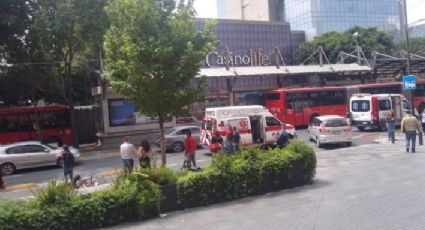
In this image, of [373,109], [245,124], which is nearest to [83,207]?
[245,124]

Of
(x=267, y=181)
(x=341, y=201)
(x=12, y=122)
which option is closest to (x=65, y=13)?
(x=12, y=122)

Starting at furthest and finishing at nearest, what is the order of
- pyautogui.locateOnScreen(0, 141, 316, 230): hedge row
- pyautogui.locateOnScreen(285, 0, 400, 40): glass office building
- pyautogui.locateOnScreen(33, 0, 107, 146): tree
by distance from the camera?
1. pyautogui.locateOnScreen(285, 0, 400, 40): glass office building
2. pyautogui.locateOnScreen(33, 0, 107, 146): tree
3. pyautogui.locateOnScreen(0, 141, 316, 230): hedge row

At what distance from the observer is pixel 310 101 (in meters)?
37.2

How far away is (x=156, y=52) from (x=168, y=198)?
4742mm

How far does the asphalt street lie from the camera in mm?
21109

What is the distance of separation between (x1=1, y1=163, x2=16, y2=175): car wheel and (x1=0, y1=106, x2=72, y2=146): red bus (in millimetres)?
8684

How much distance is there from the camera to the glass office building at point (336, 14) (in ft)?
350

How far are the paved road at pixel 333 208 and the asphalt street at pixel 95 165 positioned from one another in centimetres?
865

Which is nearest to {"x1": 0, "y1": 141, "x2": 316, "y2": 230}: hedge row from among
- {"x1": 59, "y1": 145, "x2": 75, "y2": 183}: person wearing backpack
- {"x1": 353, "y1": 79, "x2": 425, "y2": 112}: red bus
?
{"x1": 59, "y1": 145, "x2": 75, "y2": 183}: person wearing backpack

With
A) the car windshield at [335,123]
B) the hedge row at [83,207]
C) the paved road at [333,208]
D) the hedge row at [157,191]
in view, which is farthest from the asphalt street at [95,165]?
the hedge row at [83,207]

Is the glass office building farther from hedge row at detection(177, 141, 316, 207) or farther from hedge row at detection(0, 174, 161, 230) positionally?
hedge row at detection(0, 174, 161, 230)

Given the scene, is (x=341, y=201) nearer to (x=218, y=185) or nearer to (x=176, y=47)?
(x=218, y=185)

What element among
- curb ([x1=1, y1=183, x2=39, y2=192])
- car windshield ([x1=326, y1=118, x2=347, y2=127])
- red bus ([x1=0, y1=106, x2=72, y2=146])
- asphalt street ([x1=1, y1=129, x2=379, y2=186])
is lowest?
curb ([x1=1, y1=183, x2=39, y2=192])

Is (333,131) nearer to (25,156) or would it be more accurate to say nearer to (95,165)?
(95,165)
